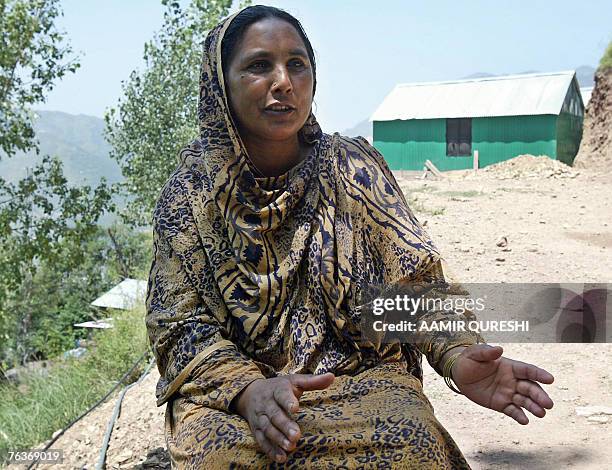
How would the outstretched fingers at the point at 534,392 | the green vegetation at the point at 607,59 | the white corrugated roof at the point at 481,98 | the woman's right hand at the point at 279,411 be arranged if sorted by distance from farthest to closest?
the white corrugated roof at the point at 481,98, the green vegetation at the point at 607,59, the outstretched fingers at the point at 534,392, the woman's right hand at the point at 279,411

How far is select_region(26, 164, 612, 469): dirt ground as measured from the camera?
354 centimetres

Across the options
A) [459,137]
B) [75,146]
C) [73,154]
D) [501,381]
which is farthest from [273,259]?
[75,146]

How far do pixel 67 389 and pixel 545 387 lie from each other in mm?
3670

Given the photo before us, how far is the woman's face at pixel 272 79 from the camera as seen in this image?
2.00 meters

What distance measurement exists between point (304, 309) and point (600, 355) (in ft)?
12.2

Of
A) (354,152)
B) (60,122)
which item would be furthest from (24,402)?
(60,122)

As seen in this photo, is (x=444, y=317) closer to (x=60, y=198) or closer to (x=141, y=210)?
(x=60, y=198)

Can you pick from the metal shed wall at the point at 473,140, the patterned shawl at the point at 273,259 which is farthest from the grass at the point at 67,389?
the metal shed wall at the point at 473,140

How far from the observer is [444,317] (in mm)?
2037

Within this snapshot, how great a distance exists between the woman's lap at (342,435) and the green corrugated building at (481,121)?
20143mm
